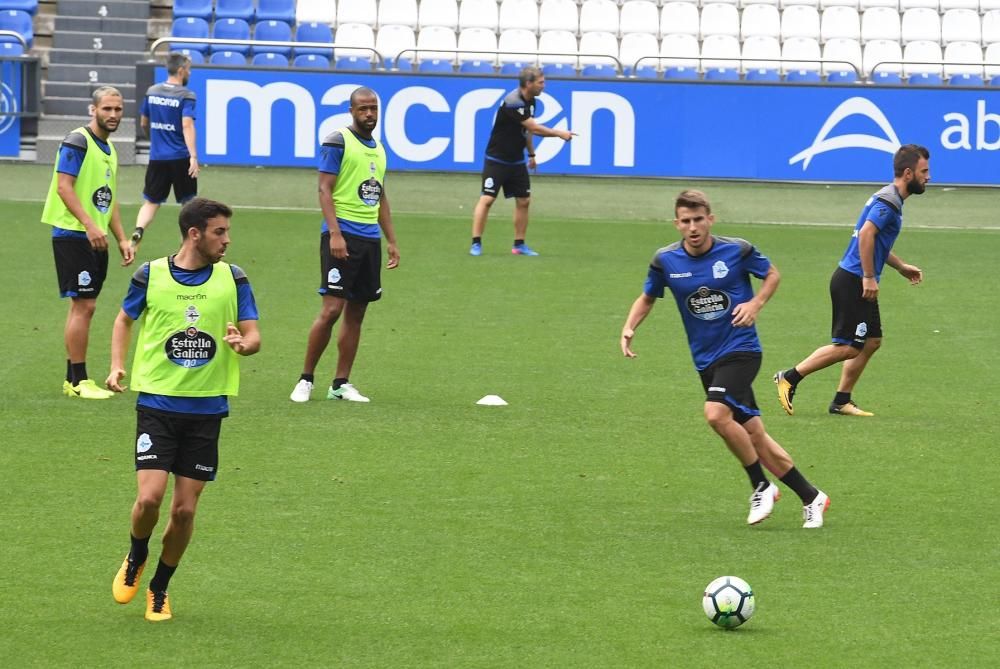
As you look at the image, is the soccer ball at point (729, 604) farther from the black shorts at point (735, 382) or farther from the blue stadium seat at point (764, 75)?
the blue stadium seat at point (764, 75)

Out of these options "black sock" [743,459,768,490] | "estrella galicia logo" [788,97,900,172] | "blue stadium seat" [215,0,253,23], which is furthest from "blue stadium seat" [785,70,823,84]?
"black sock" [743,459,768,490]

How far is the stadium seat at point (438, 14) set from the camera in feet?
89.9

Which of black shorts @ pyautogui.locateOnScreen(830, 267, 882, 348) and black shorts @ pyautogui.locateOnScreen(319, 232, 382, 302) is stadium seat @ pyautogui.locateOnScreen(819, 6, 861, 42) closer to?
black shorts @ pyautogui.locateOnScreen(830, 267, 882, 348)

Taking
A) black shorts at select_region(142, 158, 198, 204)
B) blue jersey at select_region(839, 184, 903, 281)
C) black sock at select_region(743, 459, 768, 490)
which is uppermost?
black shorts at select_region(142, 158, 198, 204)

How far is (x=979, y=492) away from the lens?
9.48 m

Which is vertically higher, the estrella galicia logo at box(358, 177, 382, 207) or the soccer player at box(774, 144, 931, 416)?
the estrella galicia logo at box(358, 177, 382, 207)

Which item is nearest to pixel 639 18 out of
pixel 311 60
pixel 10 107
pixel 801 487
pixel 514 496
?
pixel 311 60

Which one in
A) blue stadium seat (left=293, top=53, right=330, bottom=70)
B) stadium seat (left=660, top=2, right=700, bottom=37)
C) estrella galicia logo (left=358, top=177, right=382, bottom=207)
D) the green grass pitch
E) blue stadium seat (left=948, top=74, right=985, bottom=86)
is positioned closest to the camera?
the green grass pitch

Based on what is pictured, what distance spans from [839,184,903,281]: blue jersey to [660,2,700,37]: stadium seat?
1643cm

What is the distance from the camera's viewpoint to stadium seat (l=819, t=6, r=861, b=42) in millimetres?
27609

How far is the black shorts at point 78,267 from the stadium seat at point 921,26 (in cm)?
1924

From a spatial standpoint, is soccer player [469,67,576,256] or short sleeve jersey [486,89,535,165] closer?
soccer player [469,67,576,256]

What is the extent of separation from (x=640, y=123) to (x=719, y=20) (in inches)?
210

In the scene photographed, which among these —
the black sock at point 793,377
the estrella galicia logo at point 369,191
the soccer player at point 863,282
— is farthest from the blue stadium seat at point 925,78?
the estrella galicia logo at point 369,191
